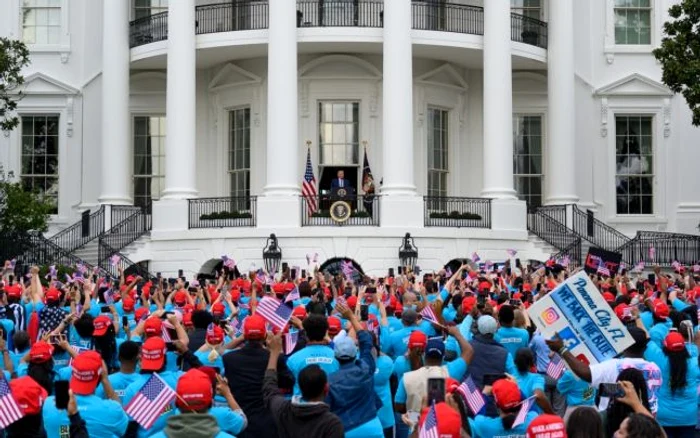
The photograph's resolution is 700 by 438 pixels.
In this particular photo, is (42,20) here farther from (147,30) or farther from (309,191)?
(309,191)

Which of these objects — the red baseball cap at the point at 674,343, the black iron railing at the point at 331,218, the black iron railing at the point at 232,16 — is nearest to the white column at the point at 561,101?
the black iron railing at the point at 331,218

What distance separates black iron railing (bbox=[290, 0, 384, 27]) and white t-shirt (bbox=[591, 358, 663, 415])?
90.2ft

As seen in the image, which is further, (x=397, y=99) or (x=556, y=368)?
(x=397, y=99)

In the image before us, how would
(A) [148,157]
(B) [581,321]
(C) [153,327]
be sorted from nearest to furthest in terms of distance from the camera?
(B) [581,321]
(C) [153,327]
(A) [148,157]

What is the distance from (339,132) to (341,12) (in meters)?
3.68

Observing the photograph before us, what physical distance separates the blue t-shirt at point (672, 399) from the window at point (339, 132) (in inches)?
1097

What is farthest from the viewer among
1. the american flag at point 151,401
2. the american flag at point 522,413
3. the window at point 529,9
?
the window at point 529,9

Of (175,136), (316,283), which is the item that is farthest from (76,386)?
(175,136)

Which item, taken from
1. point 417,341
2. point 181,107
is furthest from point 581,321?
point 181,107

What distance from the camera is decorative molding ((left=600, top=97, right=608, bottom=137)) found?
1684 inches

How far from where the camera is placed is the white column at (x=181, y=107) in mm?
36594

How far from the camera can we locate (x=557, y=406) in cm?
1188

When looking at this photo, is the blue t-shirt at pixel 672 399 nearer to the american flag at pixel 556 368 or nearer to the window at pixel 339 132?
the american flag at pixel 556 368

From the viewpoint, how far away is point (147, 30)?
39.3 m
